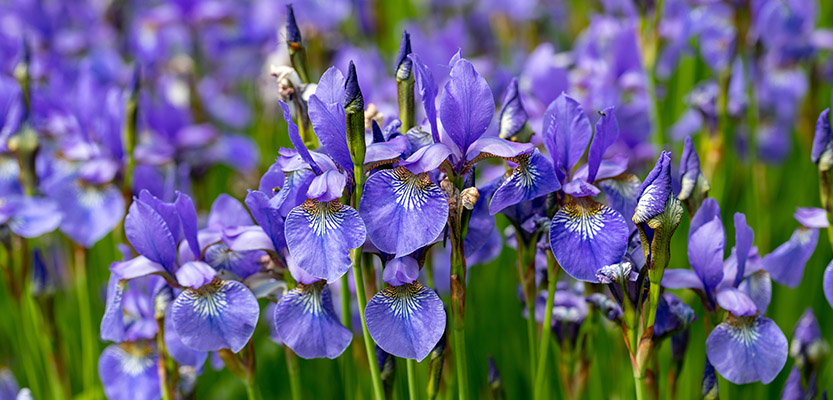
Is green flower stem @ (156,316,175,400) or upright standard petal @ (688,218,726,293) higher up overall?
upright standard petal @ (688,218,726,293)

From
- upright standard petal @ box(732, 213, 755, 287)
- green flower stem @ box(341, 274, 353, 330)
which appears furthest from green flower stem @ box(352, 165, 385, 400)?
upright standard petal @ box(732, 213, 755, 287)

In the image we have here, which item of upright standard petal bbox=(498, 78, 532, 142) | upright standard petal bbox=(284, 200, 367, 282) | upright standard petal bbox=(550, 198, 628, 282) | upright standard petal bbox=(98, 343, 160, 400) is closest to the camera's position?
upright standard petal bbox=(284, 200, 367, 282)

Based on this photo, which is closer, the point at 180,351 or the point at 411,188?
the point at 411,188

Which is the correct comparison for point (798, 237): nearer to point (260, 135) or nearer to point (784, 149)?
point (784, 149)

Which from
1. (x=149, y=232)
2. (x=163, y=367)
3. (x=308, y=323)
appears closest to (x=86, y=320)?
(x=163, y=367)

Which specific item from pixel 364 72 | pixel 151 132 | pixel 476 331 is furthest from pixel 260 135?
pixel 476 331

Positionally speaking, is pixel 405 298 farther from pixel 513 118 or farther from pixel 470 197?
pixel 513 118

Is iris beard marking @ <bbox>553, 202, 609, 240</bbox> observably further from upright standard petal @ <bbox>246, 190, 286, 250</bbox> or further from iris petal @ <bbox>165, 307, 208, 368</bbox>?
iris petal @ <bbox>165, 307, 208, 368</bbox>
